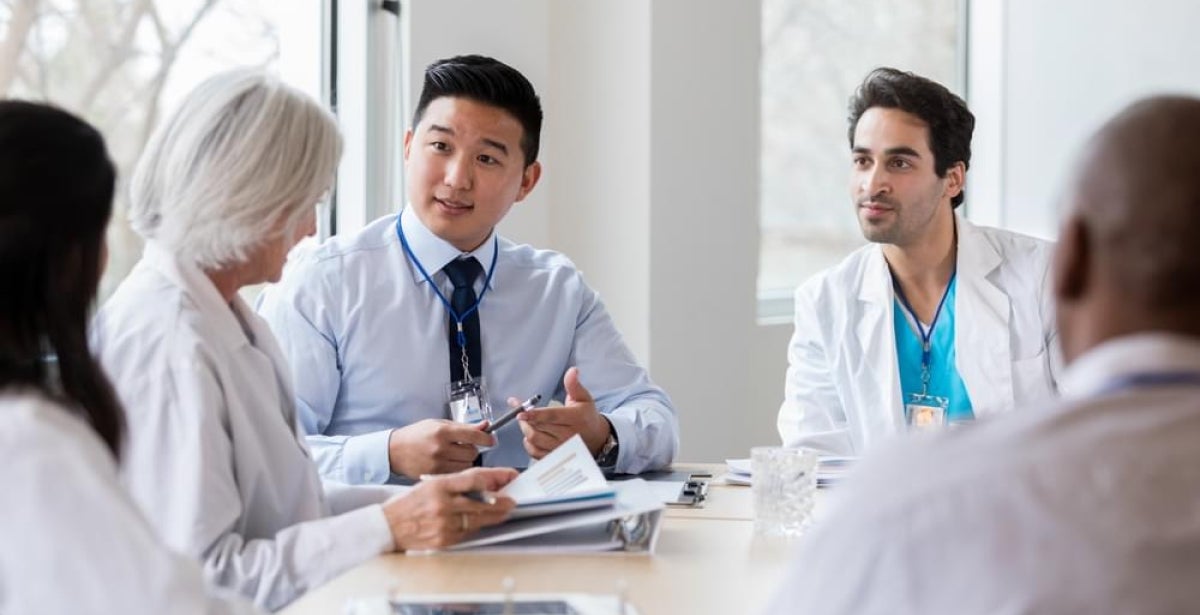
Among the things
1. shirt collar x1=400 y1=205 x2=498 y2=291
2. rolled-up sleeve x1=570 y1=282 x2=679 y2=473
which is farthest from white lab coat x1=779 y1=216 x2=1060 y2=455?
shirt collar x1=400 y1=205 x2=498 y2=291

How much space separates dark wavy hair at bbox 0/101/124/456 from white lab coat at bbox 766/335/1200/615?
777 mm

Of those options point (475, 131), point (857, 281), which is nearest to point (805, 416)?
point (857, 281)

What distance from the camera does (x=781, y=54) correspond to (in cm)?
603

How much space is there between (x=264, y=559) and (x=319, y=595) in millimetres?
163

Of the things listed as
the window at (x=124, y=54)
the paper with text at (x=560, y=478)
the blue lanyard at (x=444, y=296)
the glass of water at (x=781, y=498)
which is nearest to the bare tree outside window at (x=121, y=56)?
the window at (x=124, y=54)

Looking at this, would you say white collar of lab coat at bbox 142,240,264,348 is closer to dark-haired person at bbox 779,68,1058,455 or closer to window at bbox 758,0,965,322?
dark-haired person at bbox 779,68,1058,455

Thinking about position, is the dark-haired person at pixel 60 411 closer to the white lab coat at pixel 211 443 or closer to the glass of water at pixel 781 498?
the white lab coat at pixel 211 443

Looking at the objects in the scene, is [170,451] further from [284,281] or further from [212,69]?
[212,69]

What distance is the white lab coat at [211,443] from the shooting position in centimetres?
196

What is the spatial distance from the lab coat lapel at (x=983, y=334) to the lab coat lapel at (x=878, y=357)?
A: 0.16m

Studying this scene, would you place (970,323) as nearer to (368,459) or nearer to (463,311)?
(463,311)

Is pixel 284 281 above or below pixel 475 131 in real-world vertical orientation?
below

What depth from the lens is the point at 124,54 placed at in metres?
3.42

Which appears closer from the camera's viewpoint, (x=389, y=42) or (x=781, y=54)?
(x=389, y=42)
